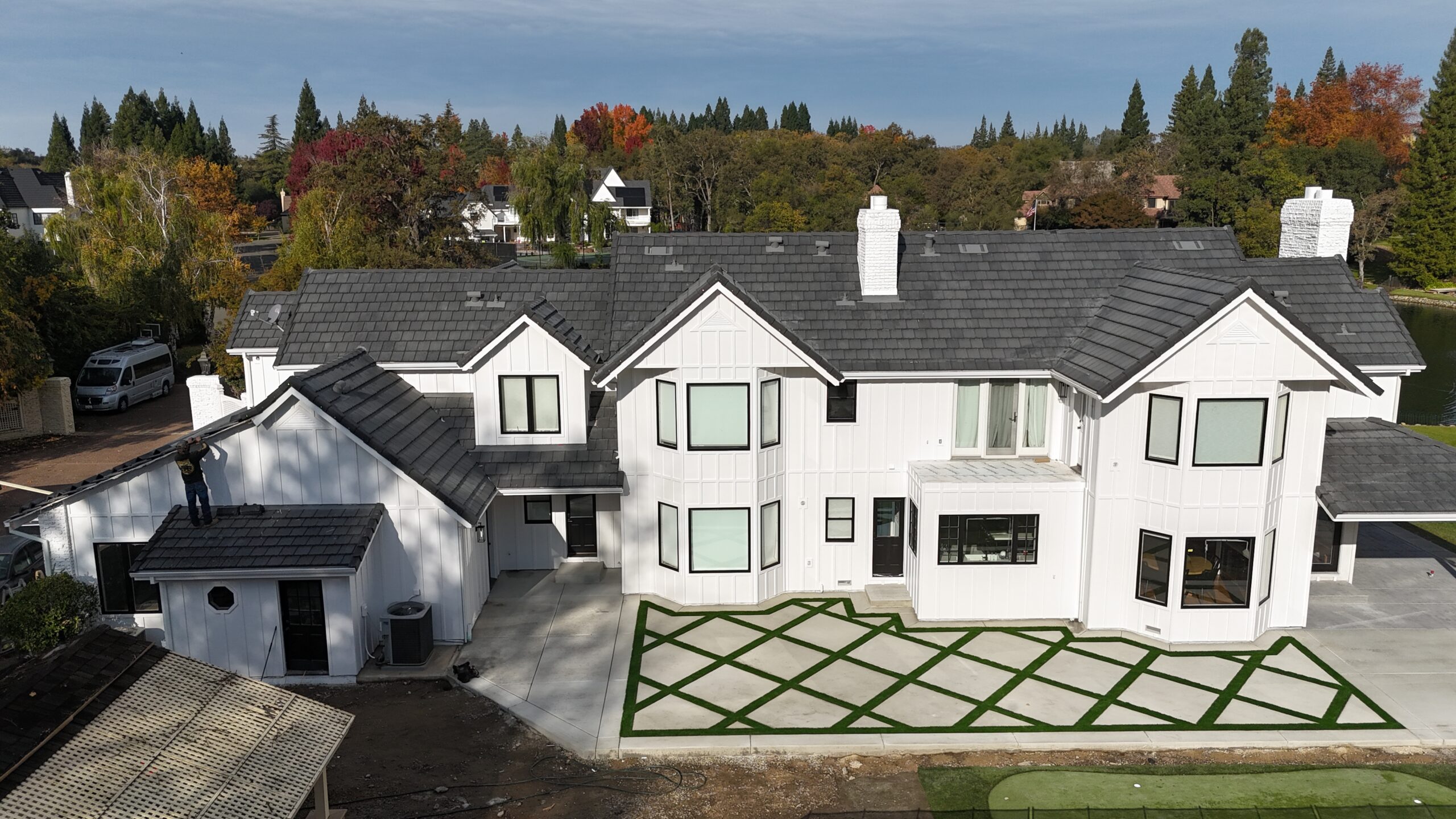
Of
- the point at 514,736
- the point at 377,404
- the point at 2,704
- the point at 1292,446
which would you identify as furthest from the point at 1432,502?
the point at 2,704

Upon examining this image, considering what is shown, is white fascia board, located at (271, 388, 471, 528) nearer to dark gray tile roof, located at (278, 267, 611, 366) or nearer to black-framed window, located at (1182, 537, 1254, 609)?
dark gray tile roof, located at (278, 267, 611, 366)

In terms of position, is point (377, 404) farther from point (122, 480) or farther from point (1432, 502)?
point (1432, 502)

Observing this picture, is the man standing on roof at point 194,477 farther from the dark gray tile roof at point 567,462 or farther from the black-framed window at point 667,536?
the black-framed window at point 667,536

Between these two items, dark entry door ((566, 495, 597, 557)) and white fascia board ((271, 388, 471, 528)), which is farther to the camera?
dark entry door ((566, 495, 597, 557))

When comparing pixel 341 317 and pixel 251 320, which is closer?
pixel 341 317

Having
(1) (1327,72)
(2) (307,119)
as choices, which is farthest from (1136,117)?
(2) (307,119)

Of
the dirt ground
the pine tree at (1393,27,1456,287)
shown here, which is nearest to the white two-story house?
the dirt ground
